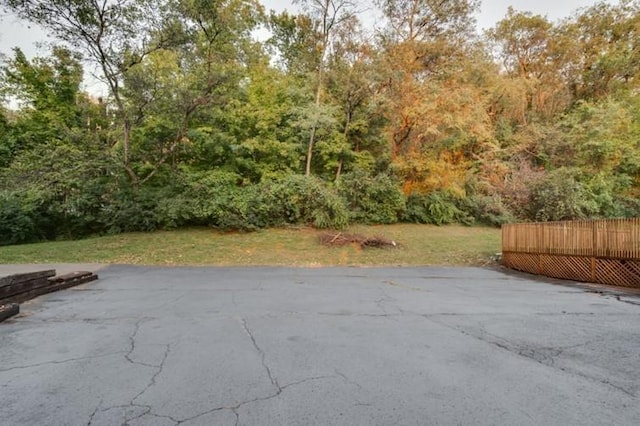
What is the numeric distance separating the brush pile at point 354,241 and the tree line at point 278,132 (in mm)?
1923

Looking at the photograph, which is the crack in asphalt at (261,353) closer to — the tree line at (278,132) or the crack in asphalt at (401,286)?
the crack in asphalt at (401,286)

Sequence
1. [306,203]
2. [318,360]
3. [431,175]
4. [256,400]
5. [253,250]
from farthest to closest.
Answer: [431,175], [306,203], [253,250], [318,360], [256,400]

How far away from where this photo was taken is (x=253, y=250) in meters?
11.4

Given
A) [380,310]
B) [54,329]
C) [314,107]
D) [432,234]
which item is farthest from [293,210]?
[54,329]

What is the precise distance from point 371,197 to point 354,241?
183 inches

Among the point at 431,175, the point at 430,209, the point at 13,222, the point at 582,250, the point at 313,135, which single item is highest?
the point at 313,135

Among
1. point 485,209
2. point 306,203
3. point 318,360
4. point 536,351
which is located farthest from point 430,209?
point 318,360

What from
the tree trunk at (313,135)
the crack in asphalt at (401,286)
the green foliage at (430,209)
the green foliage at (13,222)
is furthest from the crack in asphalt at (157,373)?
the green foliage at (13,222)

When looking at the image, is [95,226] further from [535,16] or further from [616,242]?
[535,16]

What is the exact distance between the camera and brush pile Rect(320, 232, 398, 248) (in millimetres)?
12156

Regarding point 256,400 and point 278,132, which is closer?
point 256,400

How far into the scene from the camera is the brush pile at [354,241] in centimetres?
1216

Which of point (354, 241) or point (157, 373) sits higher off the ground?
point (354, 241)

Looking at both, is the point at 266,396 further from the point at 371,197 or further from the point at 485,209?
the point at 485,209
